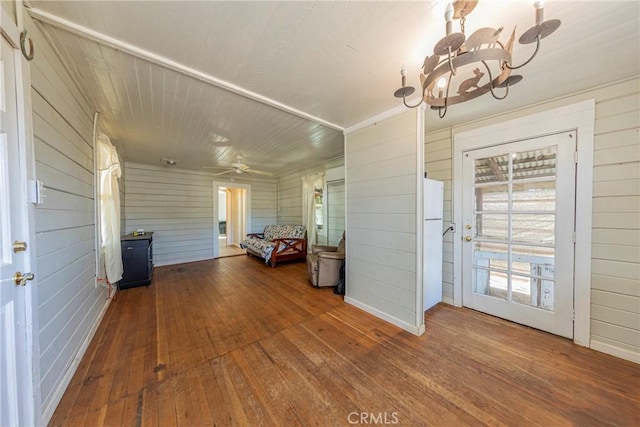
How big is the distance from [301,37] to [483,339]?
298 cm

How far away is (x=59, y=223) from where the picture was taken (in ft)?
5.08

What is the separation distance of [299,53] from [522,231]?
2812 millimetres

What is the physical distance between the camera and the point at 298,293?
3.29m

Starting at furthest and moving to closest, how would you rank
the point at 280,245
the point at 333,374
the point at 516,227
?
the point at 280,245 → the point at 516,227 → the point at 333,374

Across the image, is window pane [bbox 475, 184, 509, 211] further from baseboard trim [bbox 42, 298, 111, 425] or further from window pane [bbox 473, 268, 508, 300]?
baseboard trim [bbox 42, 298, 111, 425]

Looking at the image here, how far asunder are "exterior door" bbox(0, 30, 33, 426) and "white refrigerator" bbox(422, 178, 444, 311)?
118 inches

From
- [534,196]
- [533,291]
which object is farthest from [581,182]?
[533,291]

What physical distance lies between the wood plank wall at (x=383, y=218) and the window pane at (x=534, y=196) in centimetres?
120

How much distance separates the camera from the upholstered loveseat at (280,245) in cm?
486

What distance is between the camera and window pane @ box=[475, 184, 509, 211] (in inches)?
97.4

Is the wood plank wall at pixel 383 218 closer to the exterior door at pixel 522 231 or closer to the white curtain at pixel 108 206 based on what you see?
the exterior door at pixel 522 231

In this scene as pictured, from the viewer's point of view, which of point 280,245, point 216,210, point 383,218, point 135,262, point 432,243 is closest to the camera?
point 383,218

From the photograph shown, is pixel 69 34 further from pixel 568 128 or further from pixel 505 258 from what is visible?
pixel 505 258

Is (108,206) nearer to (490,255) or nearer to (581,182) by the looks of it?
(490,255)
